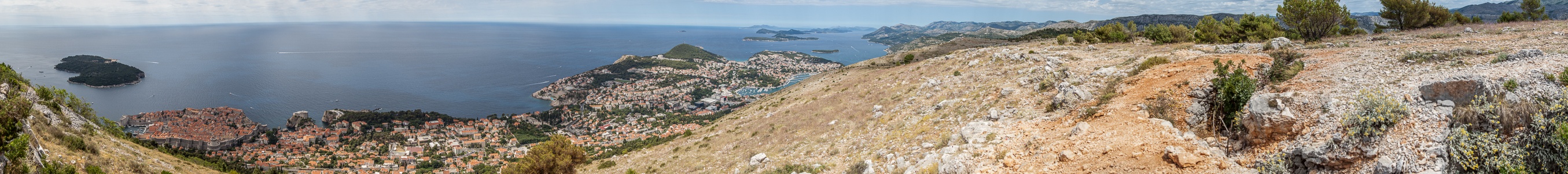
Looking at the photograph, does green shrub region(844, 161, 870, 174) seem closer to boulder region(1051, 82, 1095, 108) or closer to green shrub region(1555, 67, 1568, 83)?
boulder region(1051, 82, 1095, 108)

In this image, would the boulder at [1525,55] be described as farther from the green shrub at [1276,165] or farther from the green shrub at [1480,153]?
the green shrub at [1276,165]

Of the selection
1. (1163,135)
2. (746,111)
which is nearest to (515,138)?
(746,111)

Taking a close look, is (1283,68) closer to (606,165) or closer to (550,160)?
(550,160)

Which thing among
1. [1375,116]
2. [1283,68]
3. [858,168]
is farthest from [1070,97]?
[1375,116]

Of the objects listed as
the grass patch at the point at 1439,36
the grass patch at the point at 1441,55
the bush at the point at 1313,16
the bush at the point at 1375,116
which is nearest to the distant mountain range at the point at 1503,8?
the bush at the point at 1313,16

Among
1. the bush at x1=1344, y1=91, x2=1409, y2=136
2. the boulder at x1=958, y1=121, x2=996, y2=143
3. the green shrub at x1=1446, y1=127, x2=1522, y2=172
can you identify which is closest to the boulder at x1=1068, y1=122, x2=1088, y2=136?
the boulder at x1=958, y1=121, x2=996, y2=143
